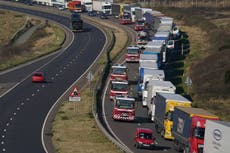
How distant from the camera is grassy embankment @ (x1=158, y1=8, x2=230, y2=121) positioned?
2696 inches

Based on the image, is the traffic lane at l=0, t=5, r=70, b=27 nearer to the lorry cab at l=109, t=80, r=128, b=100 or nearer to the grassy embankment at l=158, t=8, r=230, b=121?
the grassy embankment at l=158, t=8, r=230, b=121

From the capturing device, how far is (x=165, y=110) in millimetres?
53094

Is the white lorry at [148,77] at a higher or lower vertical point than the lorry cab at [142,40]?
higher

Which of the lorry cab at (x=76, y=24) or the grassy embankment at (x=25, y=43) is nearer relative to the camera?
the grassy embankment at (x=25, y=43)

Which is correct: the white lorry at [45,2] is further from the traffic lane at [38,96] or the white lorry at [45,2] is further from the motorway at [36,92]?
the traffic lane at [38,96]

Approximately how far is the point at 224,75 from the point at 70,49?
4172 centimetres

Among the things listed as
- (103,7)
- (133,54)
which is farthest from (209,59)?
(103,7)

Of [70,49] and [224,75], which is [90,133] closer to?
[224,75]

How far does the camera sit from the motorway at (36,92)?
52013 millimetres

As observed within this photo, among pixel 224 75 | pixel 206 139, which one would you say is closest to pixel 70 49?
pixel 224 75

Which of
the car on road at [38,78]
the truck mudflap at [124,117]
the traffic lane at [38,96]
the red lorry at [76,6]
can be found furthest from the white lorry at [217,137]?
the red lorry at [76,6]

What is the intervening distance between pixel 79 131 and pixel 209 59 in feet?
111

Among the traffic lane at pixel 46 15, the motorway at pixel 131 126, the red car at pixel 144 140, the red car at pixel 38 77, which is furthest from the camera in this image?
the traffic lane at pixel 46 15

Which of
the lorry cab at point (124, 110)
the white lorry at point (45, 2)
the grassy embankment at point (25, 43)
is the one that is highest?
the lorry cab at point (124, 110)
